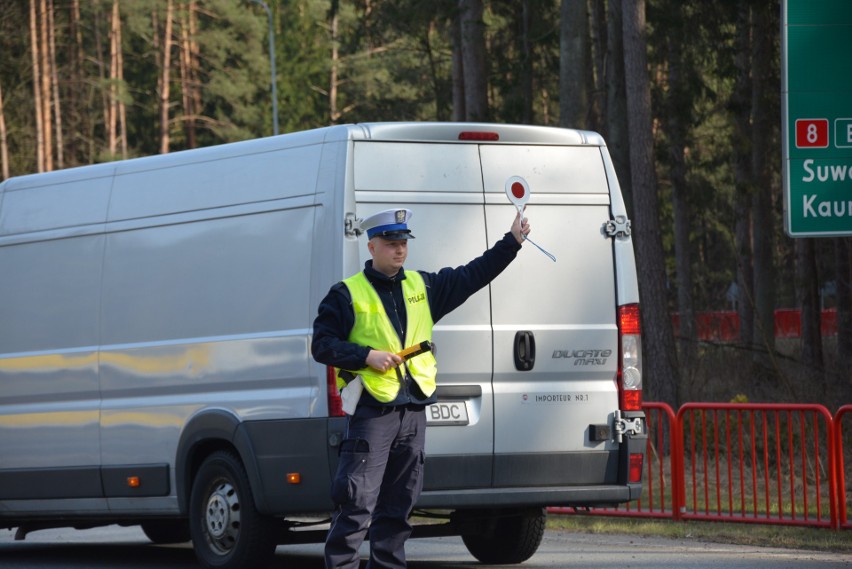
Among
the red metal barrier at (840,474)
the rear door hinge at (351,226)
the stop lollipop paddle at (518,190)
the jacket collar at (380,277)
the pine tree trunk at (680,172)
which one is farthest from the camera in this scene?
the pine tree trunk at (680,172)

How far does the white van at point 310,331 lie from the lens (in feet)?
28.8

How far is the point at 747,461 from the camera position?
1288cm

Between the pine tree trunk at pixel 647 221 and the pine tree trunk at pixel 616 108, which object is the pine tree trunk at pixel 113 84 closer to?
the pine tree trunk at pixel 616 108

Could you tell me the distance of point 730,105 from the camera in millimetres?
27219

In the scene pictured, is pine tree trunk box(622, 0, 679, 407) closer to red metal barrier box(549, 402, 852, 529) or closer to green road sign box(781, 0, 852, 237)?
red metal barrier box(549, 402, 852, 529)

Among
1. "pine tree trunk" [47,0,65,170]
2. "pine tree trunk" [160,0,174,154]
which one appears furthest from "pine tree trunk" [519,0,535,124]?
"pine tree trunk" [160,0,174,154]

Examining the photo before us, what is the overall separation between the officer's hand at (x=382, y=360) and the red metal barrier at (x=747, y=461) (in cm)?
573

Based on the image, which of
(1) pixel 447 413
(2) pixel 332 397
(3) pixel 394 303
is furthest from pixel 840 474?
(3) pixel 394 303

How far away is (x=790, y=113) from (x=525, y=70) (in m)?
22.7

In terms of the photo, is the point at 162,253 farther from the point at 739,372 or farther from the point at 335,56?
the point at 335,56

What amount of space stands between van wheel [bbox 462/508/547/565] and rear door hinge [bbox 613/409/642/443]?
97cm

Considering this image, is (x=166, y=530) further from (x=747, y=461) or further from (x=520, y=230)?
(x=520, y=230)

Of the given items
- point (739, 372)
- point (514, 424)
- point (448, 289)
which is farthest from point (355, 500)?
point (739, 372)

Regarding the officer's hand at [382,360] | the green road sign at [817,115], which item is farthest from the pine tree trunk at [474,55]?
the officer's hand at [382,360]
